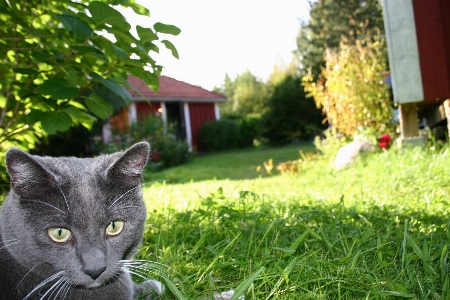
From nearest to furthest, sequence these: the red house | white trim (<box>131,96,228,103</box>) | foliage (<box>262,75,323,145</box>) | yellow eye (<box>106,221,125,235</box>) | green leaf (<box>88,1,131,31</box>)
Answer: yellow eye (<box>106,221,125,235</box>) < green leaf (<box>88,1,131,31</box>) < white trim (<box>131,96,228,103</box>) < the red house < foliage (<box>262,75,323,145</box>)

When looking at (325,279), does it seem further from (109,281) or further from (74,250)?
(74,250)

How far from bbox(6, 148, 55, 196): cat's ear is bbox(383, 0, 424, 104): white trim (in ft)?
16.4

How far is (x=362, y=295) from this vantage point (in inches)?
63.6

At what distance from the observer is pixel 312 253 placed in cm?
184

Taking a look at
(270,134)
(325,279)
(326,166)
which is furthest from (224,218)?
(270,134)

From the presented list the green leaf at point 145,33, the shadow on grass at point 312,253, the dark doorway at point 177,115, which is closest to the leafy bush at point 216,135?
the dark doorway at point 177,115

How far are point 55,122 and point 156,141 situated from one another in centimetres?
1002

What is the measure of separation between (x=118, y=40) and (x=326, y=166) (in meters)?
4.64

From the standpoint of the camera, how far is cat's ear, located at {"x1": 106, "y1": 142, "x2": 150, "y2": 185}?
4.91ft

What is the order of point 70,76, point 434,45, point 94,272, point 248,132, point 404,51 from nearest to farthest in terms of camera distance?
point 94,272 → point 70,76 → point 434,45 → point 404,51 → point 248,132

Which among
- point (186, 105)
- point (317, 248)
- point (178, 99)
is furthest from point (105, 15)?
point (186, 105)

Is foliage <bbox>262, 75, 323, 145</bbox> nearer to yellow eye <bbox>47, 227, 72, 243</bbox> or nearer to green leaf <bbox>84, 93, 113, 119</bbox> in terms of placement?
green leaf <bbox>84, 93, 113, 119</bbox>

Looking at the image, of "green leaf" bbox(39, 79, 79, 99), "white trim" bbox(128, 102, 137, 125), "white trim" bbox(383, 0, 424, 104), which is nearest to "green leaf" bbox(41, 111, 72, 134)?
"green leaf" bbox(39, 79, 79, 99)

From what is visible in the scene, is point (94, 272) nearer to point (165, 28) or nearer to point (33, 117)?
point (33, 117)
